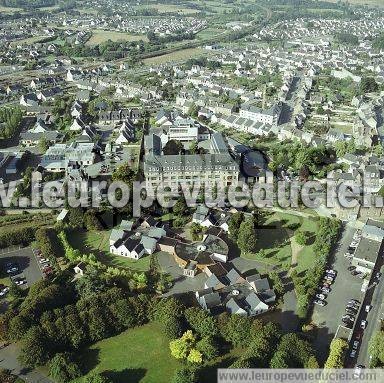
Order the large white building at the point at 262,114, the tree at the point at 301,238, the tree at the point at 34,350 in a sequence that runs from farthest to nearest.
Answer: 1. the large white building at the point at 262,114
2. the tree at the point at 301,238
3. the tree at the point at 34,350

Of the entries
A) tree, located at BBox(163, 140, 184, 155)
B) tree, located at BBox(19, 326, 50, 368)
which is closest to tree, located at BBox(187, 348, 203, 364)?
tree, located at BBox(19, 326, 50, 368)

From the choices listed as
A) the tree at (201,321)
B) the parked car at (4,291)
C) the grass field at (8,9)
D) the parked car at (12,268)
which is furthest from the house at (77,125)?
the grass field at (8,9)

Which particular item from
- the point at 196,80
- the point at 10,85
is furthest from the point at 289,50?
the point at 10,85

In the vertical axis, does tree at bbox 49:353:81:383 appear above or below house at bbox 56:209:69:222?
below

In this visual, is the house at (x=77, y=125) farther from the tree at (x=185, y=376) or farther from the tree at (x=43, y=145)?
the tree at (x=185, y=376)

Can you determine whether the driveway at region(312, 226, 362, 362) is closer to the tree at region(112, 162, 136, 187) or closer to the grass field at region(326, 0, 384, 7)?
the tree at region(112, 162, 136, 187)
